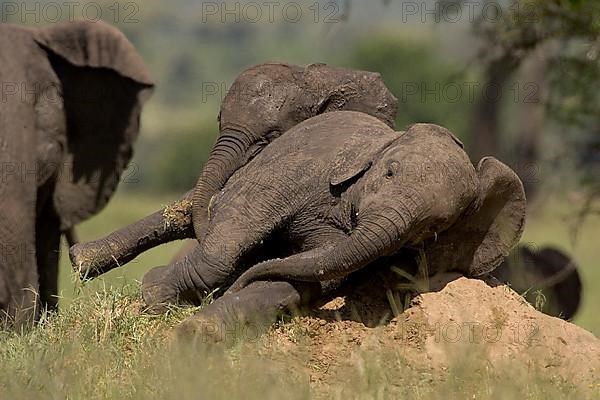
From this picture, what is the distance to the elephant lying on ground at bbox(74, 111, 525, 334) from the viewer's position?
575cm

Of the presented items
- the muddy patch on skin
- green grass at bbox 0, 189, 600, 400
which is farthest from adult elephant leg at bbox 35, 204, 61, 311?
green grass at bbox 0, 189, 600, 400

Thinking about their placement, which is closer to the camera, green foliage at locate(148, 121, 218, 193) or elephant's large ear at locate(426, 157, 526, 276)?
elephant's large ear at locate(426, 157, 526, 276)

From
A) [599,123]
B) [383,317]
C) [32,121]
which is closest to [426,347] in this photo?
[383,317]

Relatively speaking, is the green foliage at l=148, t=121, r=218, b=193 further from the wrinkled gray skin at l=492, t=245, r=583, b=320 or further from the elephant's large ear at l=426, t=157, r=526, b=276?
the elephant's large ear at l=426, t=157, r=526, b=276

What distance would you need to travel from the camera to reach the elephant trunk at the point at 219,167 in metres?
6.60

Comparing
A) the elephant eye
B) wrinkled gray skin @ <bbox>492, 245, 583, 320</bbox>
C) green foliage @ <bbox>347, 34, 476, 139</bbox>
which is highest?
the elephant eye

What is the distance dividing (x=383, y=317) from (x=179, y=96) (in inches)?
3649

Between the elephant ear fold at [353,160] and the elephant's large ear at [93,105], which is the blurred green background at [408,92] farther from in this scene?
the elephant ear fold at [353,160]

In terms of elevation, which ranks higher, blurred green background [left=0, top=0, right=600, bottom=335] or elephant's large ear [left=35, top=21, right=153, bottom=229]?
elephant's large ear [left=35, top=21, right=153, bottom=229]

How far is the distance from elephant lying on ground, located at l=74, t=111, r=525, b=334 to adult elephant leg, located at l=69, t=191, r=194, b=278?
0.80 feet

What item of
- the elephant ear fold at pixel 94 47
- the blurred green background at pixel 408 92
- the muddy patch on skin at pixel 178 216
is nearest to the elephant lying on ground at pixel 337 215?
the muddy patch on skin at pixel 178 216

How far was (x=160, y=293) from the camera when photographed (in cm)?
636

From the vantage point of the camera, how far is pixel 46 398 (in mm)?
Answer: 5008

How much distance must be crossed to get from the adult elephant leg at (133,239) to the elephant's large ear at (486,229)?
1.26 metres
